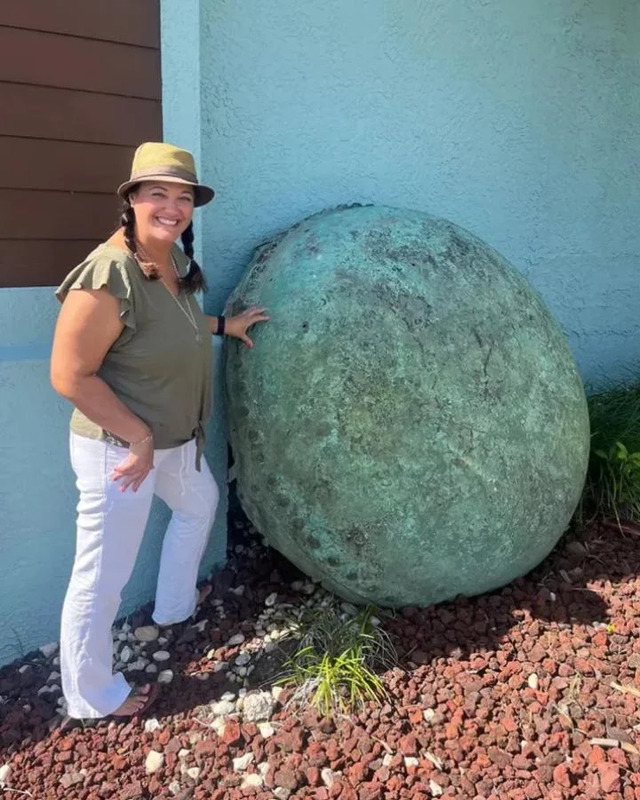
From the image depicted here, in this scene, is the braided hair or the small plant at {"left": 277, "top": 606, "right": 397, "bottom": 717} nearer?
the braided hair

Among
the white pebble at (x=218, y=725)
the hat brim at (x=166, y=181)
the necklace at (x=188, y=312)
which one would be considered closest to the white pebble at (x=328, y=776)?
the white pebble at (x=218, y=725)

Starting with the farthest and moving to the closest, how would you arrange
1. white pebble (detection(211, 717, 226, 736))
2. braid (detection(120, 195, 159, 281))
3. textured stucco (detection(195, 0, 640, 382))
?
1. textured stucco (detection(195, 0, 640, 382))
2. white pebble (detection(211, 717, 226, 736))
3. braid (detection(120, 195, 159, 281))

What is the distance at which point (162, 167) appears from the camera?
2164 millimetres

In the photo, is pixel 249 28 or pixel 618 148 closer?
pixel 249 28

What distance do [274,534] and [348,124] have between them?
1.90 m

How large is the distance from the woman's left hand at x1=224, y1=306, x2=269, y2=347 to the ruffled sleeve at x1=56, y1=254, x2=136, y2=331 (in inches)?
26.9

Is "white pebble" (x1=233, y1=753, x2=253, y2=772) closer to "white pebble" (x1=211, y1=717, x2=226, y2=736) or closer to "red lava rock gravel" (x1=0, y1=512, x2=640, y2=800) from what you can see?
"red lava rock gravel" (x1=0, y1=512, x2=640, y2=800)

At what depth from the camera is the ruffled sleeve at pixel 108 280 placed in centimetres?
207

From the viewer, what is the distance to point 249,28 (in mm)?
3135

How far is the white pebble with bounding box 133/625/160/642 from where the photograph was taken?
2.91m

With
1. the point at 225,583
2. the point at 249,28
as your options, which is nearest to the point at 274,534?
the point at 225,583

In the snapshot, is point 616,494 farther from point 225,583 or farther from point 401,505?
point 225,583

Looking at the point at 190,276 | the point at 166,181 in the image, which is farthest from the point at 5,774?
the point at 166,181

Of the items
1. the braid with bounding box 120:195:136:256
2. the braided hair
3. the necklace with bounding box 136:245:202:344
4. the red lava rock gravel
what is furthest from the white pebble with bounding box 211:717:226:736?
the braid with bounding box 120:195:136:256
